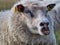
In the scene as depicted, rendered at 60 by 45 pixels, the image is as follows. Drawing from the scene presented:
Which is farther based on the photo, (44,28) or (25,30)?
(25,30)

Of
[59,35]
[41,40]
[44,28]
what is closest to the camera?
[44,28]

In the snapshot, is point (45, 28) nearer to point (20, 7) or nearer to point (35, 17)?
point (35, 17)

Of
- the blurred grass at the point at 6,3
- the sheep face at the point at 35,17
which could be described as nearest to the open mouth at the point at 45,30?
the sheep face at the point at 35,17

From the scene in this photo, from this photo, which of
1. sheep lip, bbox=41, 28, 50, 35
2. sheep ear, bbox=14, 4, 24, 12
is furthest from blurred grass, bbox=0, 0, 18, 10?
sheep lip, bbox=41, 28, 50, 35

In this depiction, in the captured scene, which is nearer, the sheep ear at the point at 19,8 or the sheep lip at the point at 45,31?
the sheep lip at the point at 45,31

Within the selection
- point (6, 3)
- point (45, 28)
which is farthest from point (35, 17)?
point (6, 3)

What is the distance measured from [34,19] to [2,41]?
94 cm

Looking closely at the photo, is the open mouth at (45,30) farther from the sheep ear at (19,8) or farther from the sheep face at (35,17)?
the sheep ear at (19,8)

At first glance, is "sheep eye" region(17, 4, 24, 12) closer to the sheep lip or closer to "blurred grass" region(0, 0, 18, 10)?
the sheep lip

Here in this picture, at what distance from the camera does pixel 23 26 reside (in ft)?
25.4

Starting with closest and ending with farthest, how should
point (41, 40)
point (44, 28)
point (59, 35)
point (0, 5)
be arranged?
point (44, 28)
point (41, 40)
point (59, 35)
point (0, 5)

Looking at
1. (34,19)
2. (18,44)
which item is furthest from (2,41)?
(34,19)

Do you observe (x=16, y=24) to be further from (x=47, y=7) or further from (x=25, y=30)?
(x=47, y=7)

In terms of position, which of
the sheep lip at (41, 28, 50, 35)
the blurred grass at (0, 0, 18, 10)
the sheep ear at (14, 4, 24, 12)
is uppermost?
the sheep ear at (14, 4, 24, 12)
